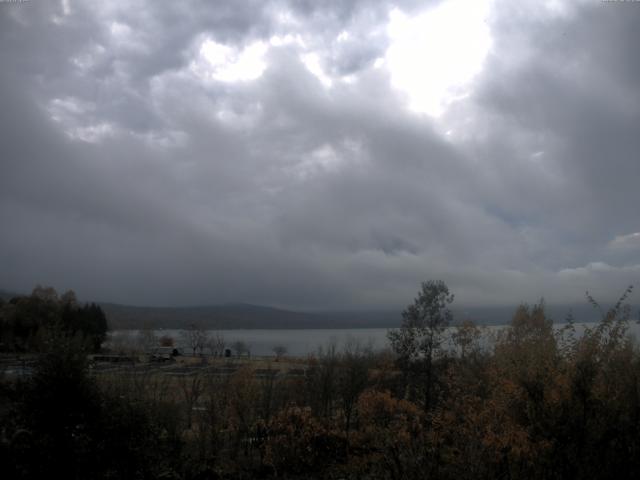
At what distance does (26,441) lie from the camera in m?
11.8

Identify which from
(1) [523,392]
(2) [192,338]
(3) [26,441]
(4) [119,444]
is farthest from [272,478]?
(2) [192,338]

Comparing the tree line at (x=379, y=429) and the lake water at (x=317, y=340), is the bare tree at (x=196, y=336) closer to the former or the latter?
the lake water at (x=317, y=340)

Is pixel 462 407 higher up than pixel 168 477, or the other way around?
pixel 462 407

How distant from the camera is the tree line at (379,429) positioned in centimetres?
1065

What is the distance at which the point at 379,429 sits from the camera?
Answer: 12.3m

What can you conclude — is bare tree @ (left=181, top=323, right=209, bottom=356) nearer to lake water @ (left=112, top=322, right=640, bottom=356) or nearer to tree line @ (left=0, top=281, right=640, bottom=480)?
lake water @ (left=112, top=322, right=640, bottom=356)

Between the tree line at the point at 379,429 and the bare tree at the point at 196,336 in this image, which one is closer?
the tree line at the point at 379,429

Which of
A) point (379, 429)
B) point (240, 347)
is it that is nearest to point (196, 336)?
point (240, 347)

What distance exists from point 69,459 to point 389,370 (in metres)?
18.7

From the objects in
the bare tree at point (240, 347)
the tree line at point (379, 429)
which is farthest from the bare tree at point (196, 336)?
the tree line at point (379, 429)

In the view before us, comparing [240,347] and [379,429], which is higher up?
[379,429]

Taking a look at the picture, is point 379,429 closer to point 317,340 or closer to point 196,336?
point 196,336

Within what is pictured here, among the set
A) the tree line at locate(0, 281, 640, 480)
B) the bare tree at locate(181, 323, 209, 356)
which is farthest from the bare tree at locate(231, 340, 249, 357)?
the tree line at locate(0, 281, 640, 480)

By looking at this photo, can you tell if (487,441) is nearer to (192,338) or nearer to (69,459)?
(69,459)
